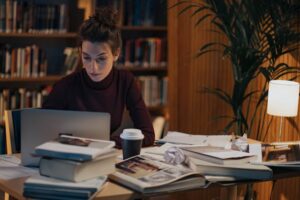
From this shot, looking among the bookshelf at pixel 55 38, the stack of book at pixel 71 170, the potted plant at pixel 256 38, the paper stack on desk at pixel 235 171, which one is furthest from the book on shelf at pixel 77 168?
the bookshelf at pixel 55 38

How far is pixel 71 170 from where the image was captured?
1.97 metres

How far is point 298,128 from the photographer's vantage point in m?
3.56

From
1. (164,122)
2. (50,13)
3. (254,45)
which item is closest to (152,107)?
(164,122)

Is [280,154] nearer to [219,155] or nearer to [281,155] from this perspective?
[281,155]

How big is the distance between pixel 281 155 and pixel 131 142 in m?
0.61

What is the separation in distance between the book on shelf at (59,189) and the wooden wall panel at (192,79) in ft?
7.51

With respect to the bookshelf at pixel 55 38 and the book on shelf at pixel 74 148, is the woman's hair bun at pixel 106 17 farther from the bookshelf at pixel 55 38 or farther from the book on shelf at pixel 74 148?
the bookshelf at pixel 55 38

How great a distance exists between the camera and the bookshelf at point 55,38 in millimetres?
4527

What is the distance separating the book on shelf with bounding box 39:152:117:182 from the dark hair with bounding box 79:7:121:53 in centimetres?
75

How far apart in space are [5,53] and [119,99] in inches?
73.9

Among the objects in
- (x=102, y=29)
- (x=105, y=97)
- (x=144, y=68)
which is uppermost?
(x=102, y=29)

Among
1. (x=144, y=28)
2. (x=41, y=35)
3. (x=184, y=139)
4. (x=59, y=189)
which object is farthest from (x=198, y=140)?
(x=144, y=28)

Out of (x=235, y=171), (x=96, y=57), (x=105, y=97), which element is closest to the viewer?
(x=235, y=171)

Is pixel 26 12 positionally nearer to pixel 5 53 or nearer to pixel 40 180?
pixel 5 53
